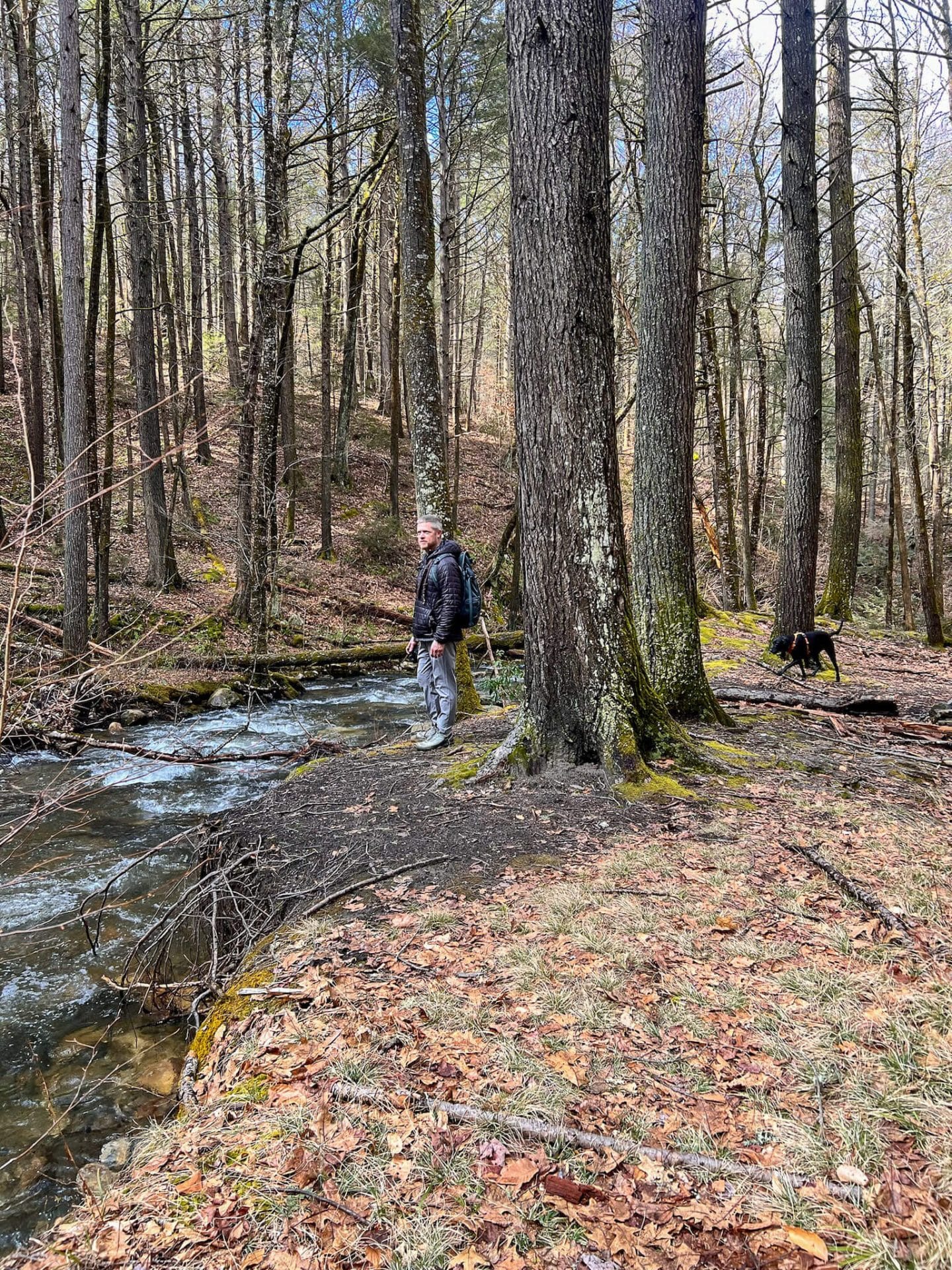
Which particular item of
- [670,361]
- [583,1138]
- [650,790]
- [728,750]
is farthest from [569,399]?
[583,1138]

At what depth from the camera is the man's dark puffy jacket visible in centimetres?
641

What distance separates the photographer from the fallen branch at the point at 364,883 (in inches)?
146

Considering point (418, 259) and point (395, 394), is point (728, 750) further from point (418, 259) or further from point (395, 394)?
point (395, 394)

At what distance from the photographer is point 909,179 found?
12.6m

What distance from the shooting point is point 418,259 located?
25.1 feet

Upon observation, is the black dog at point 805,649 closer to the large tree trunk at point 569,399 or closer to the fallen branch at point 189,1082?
the large tree trunk at point 569,399

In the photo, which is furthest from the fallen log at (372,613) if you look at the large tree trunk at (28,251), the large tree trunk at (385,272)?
the large tree trunk at (385,272)

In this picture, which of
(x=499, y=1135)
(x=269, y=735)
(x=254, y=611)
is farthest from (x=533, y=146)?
(x=254, y=611)

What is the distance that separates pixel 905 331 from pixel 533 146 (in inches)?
427

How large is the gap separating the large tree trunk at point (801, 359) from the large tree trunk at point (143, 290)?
8446mm

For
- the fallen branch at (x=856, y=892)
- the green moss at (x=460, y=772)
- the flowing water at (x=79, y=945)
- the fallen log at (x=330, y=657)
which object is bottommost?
the flowing water at (x=79, y=945)

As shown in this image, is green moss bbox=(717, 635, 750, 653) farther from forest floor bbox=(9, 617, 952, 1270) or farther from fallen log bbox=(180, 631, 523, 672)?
forest floor bbox=(9, 617, 952, 1270)

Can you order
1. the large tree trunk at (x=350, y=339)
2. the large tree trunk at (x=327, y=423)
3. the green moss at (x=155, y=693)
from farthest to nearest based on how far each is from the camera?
the large tree trunk at (x=350, y=339) < the large tree trunk at (x=327, y=423) < the green moss at (x=155, y=693)

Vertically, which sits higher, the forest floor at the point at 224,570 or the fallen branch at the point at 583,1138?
the forest floor at the point at 224,570
